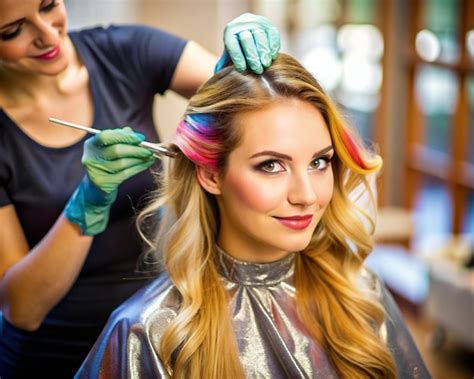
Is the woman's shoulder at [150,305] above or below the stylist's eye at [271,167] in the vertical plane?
below

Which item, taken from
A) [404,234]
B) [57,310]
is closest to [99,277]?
[57,310]

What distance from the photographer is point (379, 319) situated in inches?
58.2

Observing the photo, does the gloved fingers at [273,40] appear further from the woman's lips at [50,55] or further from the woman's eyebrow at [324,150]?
the woman's lips at [50,55]

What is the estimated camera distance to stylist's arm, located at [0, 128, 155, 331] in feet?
4.41

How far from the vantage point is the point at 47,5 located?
139 cm

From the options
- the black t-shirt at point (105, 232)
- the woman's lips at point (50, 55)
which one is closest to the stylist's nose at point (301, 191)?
the black t-shirt at point (105, 232)

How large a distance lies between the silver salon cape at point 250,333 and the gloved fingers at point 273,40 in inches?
15.8

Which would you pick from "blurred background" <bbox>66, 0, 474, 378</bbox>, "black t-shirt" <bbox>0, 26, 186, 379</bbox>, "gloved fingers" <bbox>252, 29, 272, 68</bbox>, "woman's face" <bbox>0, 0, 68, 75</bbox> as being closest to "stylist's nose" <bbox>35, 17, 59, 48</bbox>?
"woman's face" <bbox>0, 0, 68, 75</bbox>

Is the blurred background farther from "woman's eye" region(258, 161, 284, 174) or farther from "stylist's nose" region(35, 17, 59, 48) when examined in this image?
"woman's eye" region(258, 161, 284, 174)

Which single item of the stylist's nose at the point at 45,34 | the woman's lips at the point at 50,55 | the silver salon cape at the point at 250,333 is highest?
the stylist's nose at the point at 45,34

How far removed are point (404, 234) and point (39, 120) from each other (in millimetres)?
3722

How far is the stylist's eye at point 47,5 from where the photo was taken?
1379 millimetres

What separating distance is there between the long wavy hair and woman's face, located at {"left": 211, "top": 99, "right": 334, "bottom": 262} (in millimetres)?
25

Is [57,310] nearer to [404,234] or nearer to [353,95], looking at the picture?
[404,234]
